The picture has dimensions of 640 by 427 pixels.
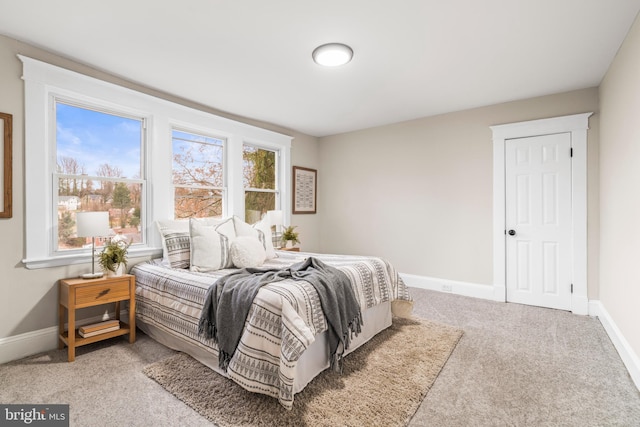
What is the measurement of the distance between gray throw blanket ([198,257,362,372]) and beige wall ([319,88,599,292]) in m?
2.39

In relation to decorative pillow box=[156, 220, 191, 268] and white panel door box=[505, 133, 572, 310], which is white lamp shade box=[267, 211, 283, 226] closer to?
decorative pillow box=[156, 220, 191, 268]

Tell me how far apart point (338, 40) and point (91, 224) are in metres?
2.48

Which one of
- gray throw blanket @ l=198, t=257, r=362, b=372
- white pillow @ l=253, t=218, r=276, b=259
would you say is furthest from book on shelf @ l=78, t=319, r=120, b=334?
white pillow @ l=253, t=218, r=276, b=259

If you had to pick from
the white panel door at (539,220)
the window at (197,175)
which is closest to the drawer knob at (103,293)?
Answer: the window at (197,175)

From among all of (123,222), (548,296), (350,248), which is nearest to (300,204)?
(350,248)

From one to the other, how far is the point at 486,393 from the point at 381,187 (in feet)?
11.1

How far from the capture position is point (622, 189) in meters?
2.52

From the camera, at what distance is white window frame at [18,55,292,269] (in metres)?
2.57

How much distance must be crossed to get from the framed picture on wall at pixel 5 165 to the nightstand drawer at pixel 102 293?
817 millimetres

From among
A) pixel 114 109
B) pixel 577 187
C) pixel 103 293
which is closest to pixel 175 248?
pixel 103 293

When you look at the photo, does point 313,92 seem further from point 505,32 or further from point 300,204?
point 300,204

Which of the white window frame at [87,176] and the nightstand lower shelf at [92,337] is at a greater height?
Answer: the white window frame at [87,176]

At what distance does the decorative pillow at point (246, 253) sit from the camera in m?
3.05

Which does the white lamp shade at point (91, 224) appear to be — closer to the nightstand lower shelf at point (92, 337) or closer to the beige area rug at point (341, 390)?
the nightstand lower shelf at point (92, 337)
